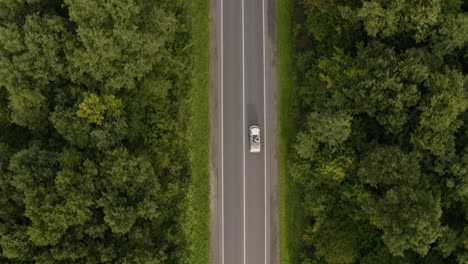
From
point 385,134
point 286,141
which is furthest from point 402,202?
point 286,141

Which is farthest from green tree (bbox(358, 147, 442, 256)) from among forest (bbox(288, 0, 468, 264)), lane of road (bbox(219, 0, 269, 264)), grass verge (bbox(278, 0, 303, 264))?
lane of road (bbox(219, 0, 269, 264))

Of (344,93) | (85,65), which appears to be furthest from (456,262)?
(85,65)

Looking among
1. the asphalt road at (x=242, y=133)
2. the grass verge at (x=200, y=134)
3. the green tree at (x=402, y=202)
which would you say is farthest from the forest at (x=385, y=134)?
the grass verge at (x=200, y=134)

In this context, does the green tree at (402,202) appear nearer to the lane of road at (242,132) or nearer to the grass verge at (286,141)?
the grass verge at (286,141)

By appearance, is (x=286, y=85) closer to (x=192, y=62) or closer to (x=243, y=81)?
(x=243, y=81)

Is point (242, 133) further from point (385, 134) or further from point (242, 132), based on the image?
point (385, 134)

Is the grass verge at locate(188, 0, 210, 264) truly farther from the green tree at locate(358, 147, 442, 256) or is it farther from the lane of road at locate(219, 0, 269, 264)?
the green tree at locate(358, 147, 442, 256)

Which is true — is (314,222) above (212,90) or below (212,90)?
below
